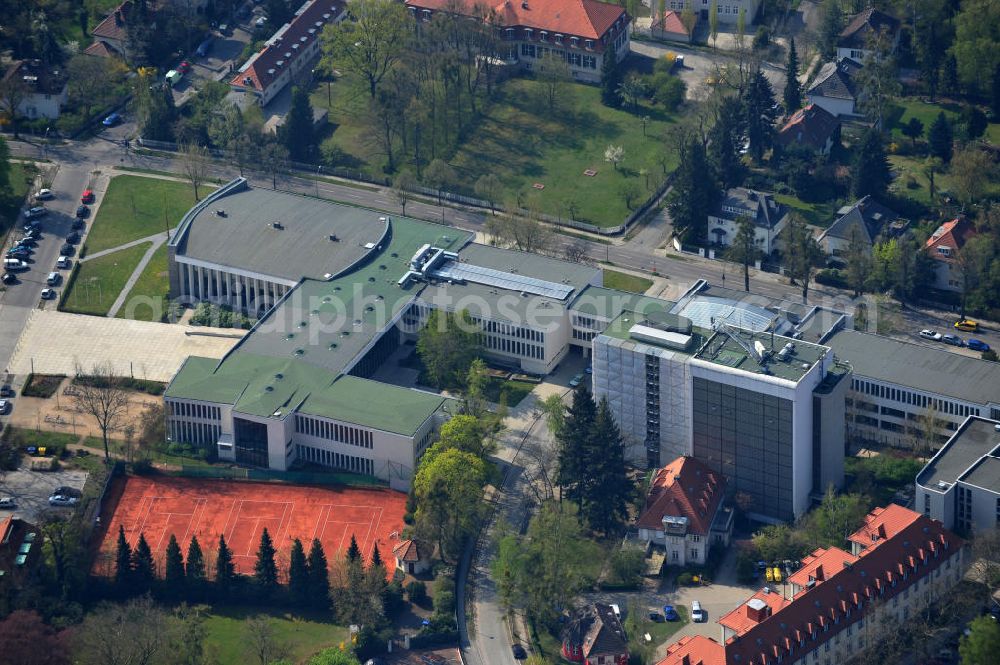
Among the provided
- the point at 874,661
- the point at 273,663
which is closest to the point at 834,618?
the point at 874,661

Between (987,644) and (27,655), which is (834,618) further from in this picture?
(27,655)

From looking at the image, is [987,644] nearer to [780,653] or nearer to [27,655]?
[780,653]

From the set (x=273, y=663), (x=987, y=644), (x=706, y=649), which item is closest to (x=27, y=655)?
(x=273, y=663)

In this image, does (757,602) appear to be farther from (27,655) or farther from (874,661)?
(27,655)

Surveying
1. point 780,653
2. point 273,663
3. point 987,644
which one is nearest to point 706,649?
point 780,653
